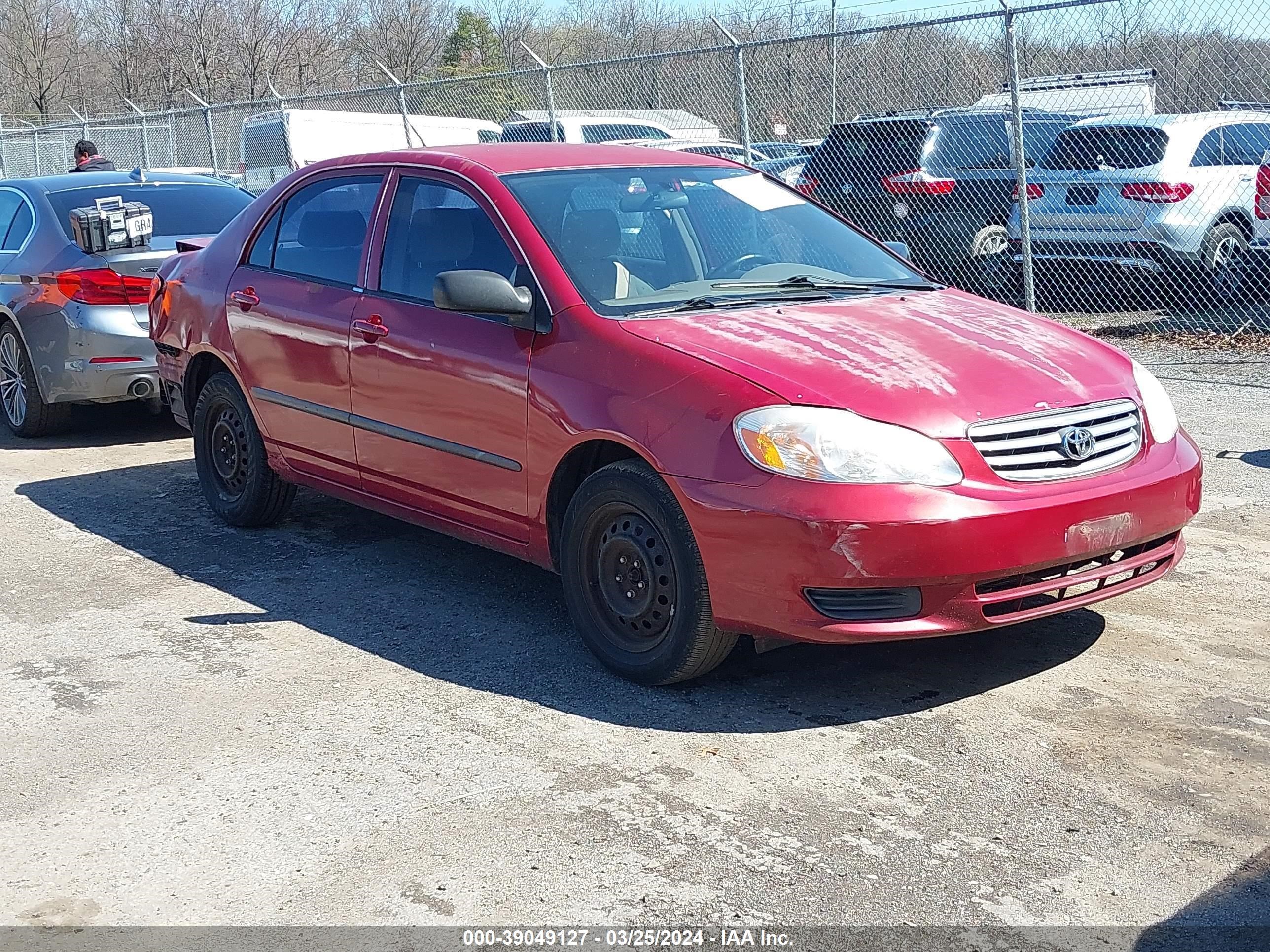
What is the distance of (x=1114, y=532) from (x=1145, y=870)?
1.21 meters

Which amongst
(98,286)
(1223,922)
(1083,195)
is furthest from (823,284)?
(1083,195)

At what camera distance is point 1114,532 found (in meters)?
4.21

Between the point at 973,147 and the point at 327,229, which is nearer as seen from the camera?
the point at 327,229

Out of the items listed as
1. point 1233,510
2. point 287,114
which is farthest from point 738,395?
point 287,114

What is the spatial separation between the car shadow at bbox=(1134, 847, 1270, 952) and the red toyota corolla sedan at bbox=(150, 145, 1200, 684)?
1085 mm

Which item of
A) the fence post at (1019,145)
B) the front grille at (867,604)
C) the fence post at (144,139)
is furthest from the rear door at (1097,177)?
the fence post at (144,139)

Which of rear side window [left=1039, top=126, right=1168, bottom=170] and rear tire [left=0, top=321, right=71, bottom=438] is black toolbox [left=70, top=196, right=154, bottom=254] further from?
rear side window [left=1039, top=126, right=1168, bottom=170]

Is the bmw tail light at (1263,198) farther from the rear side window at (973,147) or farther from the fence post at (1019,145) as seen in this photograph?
the fence post at (1019,145)

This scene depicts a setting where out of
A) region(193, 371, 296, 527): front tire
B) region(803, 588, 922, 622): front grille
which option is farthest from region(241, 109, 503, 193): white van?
region(803, 588, 922, 622): front grille

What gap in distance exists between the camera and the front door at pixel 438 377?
4.86 meters

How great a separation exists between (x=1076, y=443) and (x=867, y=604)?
2.61ft

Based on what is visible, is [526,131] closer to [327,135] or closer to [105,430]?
[327,135]

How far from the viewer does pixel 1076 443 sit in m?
4.19

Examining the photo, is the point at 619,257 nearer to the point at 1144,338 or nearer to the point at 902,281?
the point at 902,281
